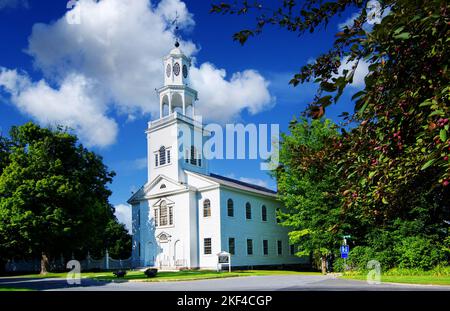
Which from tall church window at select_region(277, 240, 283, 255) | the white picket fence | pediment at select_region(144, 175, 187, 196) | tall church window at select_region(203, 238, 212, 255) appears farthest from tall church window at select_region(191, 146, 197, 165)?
tall church window at select_region(277, 240, 283, 255)

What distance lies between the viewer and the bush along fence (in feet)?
147

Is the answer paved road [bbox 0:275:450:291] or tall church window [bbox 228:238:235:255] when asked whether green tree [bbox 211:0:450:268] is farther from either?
tall church window [bbox 228:238:235:255]

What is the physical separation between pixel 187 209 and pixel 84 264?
15579mm

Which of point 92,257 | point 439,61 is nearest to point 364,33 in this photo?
point 439,61

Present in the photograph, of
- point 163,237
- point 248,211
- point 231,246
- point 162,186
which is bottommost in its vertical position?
point 231,246

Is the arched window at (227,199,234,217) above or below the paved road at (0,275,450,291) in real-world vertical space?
above

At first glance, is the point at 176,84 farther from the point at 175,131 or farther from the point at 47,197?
the point at 47,197

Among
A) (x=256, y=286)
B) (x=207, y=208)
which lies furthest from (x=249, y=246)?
(x=256, y=286)

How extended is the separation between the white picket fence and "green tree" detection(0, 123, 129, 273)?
17.1 ft

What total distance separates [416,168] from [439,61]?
1.23m

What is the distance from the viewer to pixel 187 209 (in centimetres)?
3956

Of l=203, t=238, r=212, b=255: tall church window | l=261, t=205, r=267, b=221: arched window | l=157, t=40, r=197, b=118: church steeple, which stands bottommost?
l=203, t=238, r=212, b=255: tall church window
